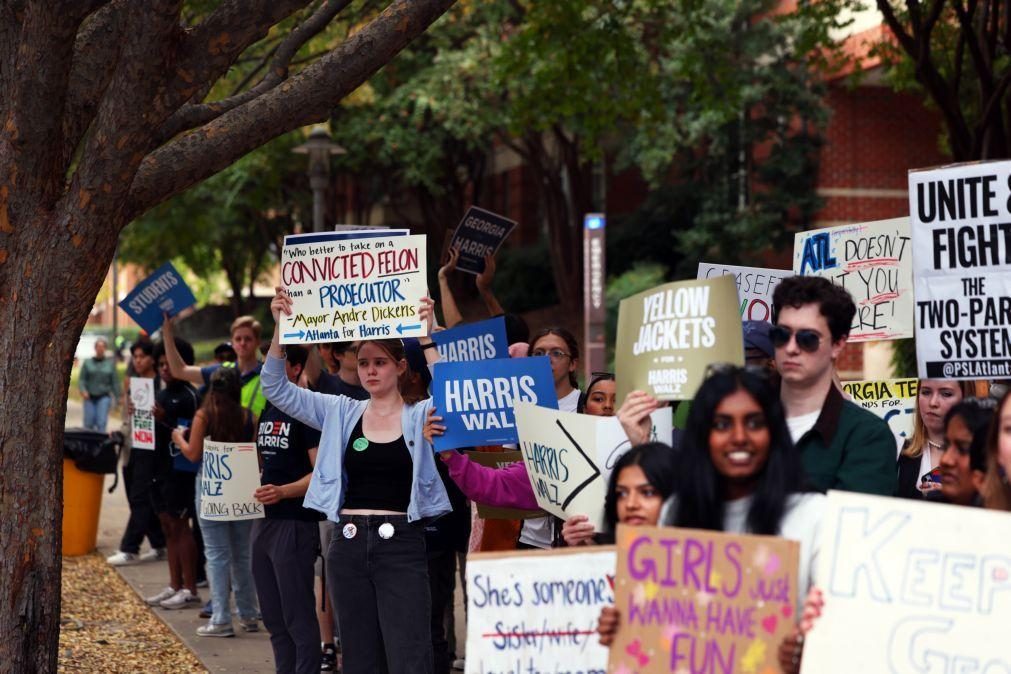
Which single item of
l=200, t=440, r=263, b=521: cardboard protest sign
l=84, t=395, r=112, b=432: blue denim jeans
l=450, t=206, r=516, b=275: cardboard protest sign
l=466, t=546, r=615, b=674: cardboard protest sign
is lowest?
l=466, t=546, r=615, b=674: cardboard protest sign

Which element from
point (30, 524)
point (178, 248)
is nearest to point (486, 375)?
point (30, 524)

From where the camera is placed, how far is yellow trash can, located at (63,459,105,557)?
44.7 feet

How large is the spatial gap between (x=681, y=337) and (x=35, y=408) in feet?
11.0

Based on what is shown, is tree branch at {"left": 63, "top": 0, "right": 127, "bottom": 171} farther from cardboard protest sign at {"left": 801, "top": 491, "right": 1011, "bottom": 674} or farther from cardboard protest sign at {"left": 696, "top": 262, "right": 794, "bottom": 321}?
cardboard protest sign at {"left": 801, "top": 491, "right": 1011, "bottom": 674}

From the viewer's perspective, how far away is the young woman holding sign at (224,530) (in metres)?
9.46

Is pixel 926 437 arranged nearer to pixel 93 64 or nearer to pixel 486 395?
pixel 486 395

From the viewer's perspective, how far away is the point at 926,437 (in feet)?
21.3

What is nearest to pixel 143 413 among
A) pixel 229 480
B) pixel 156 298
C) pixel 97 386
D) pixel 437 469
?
pixel 156 298

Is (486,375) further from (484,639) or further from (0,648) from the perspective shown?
(0,648)

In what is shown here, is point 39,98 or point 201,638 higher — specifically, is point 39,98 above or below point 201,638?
above

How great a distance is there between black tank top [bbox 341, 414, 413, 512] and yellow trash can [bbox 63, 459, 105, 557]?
799cm

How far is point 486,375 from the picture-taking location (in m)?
6.16

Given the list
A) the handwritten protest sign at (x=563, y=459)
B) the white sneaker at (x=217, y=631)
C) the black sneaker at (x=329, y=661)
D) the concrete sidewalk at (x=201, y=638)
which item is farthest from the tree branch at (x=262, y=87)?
the white sneaker at (x=217, y=631)

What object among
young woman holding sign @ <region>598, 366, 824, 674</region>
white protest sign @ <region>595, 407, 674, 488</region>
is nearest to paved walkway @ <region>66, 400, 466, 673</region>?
white protest sign @ <region>595, 407, 674, 488</region>
